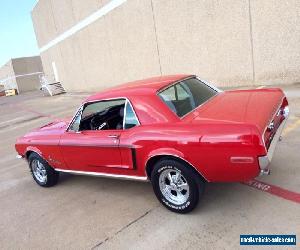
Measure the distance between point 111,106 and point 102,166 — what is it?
3.15 feet

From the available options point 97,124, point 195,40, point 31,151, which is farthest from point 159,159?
point 195,40

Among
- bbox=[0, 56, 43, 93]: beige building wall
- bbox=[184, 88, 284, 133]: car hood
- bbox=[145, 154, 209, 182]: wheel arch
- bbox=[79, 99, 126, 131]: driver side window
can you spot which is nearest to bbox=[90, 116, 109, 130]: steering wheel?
bbox=[79, 99, 126, 131]: driver side window

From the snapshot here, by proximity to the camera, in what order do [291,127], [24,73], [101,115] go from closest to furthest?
[101,115], [291,127], [24,73]

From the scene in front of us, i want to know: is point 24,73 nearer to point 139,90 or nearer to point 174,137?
point 139,90

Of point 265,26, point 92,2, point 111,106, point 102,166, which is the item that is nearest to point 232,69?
point 265,26

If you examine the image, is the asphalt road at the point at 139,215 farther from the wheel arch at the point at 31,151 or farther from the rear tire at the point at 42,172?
the wheel arch at the point at 31,151

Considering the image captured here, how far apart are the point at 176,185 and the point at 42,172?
2717mm

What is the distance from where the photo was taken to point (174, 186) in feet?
12.7

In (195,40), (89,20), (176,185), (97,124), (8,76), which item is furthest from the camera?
(8,76)

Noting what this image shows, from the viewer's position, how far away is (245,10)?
1001 cm

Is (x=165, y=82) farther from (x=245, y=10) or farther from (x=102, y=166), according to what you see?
(x=245, y=10)

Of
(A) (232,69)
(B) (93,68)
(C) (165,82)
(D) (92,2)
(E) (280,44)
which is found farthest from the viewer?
(B) (93,68)

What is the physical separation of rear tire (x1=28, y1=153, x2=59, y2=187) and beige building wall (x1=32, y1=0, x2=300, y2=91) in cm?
703

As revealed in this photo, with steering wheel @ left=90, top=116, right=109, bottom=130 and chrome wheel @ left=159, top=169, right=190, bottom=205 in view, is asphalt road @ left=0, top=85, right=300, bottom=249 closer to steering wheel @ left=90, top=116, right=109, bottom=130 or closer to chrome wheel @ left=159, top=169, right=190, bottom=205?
chrome wheel @ left=159, top=169, right=190, bottom=205
